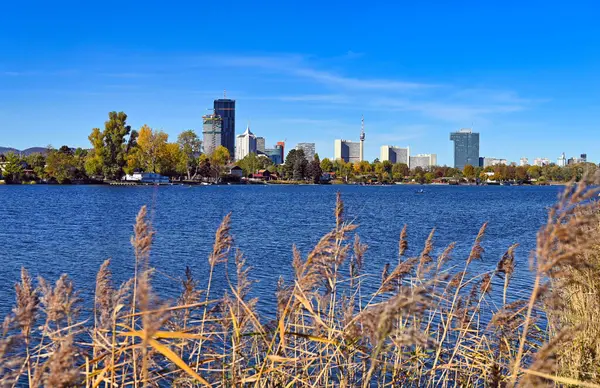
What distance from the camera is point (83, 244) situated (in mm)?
28781

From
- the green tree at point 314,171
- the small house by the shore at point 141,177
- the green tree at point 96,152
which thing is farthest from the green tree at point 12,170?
the green tree at point 314,171

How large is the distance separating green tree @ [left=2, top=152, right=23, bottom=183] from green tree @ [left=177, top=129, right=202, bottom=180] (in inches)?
1641

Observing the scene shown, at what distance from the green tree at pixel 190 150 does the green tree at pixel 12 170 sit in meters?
41.7

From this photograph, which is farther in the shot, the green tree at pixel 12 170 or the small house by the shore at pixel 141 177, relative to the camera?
the small house by the shore at pixel 141 177

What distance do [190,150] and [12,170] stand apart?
51.4 meters

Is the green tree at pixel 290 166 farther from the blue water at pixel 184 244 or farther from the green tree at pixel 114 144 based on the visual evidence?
the blue water at pixel 184 244

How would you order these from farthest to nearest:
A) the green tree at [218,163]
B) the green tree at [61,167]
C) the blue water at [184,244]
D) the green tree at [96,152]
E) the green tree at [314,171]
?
the green tree at [314,171] → the green tree at [218,163] → the green tree at [61,167] → the green tree at [96,152] → the blue water at [184,244]

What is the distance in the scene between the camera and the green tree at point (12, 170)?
119600 mm

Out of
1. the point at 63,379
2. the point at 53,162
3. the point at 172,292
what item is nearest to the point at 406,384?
the point at 63,379

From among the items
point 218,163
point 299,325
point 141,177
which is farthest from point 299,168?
point 299,325

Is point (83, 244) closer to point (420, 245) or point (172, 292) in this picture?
point (172, 292)

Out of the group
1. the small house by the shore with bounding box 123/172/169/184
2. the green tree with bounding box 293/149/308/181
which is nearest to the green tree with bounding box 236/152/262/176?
the green tree with bounding box 293/149/308/181

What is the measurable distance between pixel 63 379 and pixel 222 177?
169 metres

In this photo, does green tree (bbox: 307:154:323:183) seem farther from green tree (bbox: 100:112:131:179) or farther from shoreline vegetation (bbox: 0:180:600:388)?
shoreline vegetation (bbox: 0:180:600:388)
